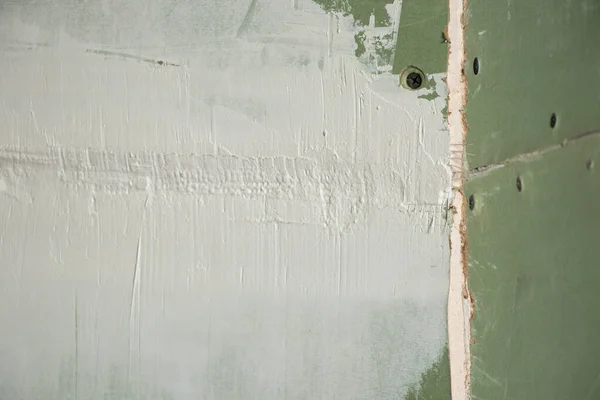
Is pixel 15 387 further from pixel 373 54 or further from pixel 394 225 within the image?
pixel 373 54

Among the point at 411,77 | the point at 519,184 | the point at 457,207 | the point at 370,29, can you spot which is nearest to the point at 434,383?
the point at 457,207

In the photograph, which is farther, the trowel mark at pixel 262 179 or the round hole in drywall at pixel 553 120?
the round hole in drywall at pixel 553 120

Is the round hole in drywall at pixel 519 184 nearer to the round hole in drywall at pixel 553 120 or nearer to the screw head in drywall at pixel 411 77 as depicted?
the round hole in drywall at pixel 553 120

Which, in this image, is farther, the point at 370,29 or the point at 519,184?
the point at 519,184

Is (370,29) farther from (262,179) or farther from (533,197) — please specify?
(533,197)

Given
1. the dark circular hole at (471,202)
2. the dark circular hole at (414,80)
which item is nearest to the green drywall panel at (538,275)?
the dark circular hole at (471,202)

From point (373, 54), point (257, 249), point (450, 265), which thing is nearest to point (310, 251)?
point (257, 249)

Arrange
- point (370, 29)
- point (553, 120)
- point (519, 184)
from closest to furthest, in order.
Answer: point (370, 29)
point (519, 184)
point (553, 120)
